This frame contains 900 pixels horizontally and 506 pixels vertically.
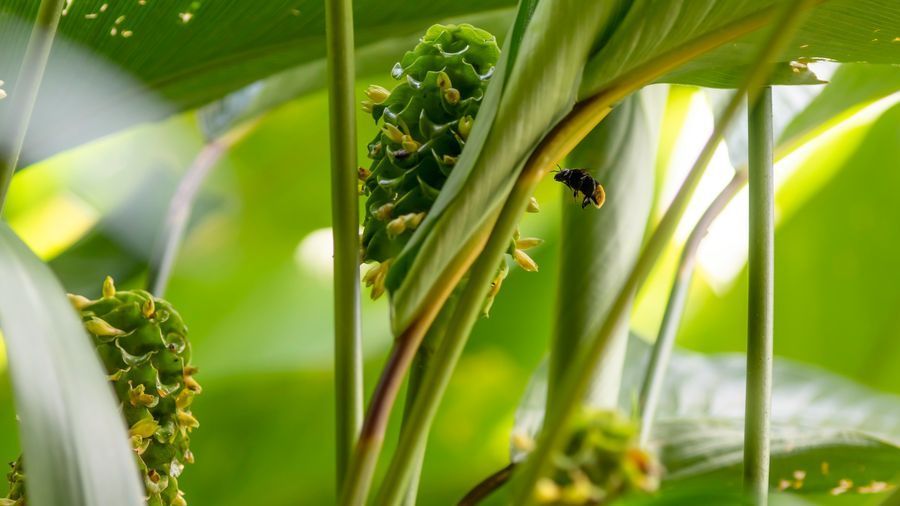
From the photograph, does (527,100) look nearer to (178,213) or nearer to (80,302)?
(80,302)

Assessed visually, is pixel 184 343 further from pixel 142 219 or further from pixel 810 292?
pixel 810 292

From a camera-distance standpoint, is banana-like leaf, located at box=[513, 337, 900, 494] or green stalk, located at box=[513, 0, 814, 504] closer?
green stalk, located at box=[513, 0, 814, 504]

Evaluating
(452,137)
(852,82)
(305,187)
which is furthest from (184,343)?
(305,187)

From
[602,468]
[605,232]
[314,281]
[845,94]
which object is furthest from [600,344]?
[314,281]

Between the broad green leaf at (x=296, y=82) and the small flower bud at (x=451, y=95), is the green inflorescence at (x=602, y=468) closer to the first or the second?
the small flower bud at (x=451, y=95)

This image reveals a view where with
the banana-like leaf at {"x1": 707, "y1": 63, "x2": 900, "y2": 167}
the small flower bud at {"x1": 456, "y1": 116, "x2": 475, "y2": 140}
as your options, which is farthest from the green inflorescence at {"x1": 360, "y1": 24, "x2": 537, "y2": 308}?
the banana-like leaf at {"x1": 707, "y1": 63, "x2": 900, "y2": 167}

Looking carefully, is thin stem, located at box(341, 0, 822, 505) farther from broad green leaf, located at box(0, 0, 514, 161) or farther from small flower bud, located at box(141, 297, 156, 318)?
broad green leaf, located at box(0, 0, 514, 161)
